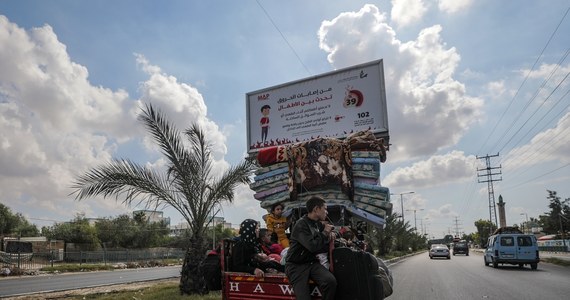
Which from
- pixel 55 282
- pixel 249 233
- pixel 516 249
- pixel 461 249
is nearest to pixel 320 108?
pixel 249 233

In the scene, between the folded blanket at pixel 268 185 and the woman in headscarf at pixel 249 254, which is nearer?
the woman in headscarf at pixel 249 254

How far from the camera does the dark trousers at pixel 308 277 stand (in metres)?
4.25

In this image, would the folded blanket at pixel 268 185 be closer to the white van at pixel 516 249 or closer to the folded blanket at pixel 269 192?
the folded blanket at pixel 269 192

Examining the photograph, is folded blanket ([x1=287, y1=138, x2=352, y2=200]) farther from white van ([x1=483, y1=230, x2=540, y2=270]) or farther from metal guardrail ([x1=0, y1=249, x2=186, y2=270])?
metal guardrail ([x1=0, y1=249, x2=186, y2=270])

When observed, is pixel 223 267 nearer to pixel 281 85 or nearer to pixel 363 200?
pixel 363 200

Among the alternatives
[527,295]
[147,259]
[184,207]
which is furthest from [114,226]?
[527,295]

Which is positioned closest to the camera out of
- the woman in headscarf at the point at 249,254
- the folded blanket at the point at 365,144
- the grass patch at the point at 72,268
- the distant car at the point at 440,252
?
the woman in headscarf at the point at 249,254

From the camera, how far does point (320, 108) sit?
1172 centimetres

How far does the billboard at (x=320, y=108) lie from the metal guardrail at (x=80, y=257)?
2561 centimetres

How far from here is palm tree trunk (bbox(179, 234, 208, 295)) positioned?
36.8 feet

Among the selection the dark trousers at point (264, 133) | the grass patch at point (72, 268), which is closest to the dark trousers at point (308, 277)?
the dark trousers at point (264, 133)

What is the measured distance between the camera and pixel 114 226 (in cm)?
6750

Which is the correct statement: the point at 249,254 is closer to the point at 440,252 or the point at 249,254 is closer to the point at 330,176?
the point at 330,176

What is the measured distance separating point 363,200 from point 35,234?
267ft
